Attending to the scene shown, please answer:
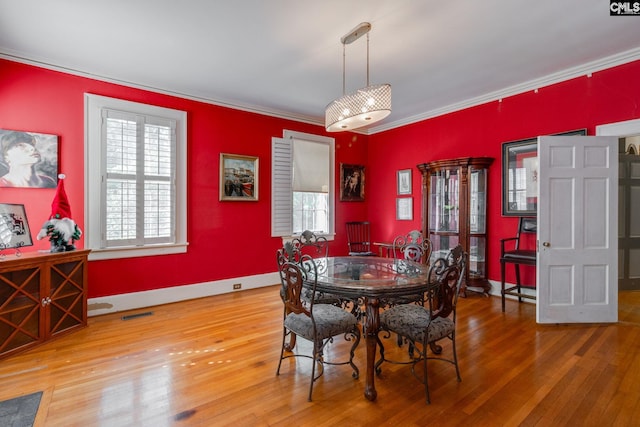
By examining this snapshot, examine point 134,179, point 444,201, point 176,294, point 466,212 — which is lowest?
point 176,294

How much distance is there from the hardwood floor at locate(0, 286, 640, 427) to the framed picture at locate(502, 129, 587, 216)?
158 centimetres

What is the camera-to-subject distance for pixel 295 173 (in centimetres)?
544

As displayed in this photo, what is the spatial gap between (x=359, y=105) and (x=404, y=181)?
3.28 metres

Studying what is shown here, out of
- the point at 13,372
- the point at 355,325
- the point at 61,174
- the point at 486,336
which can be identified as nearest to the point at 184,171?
the point at 61,174

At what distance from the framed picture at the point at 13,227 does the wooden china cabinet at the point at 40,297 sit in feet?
0.42

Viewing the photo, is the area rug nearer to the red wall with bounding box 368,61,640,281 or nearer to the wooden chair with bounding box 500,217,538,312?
the wooden chair with bounding box 500,217,538,312

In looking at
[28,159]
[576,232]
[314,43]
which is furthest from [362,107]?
[28,159]

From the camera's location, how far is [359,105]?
271 cm

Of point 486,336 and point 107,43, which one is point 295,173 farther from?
point 486,336

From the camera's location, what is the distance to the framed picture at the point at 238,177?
4715 millimetres

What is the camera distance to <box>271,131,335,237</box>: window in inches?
207

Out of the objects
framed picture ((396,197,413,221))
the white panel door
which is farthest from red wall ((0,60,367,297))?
the white panel door

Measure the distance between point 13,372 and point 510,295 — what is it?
17.5 feet

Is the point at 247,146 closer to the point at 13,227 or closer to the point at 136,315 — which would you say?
the point at 136,315
